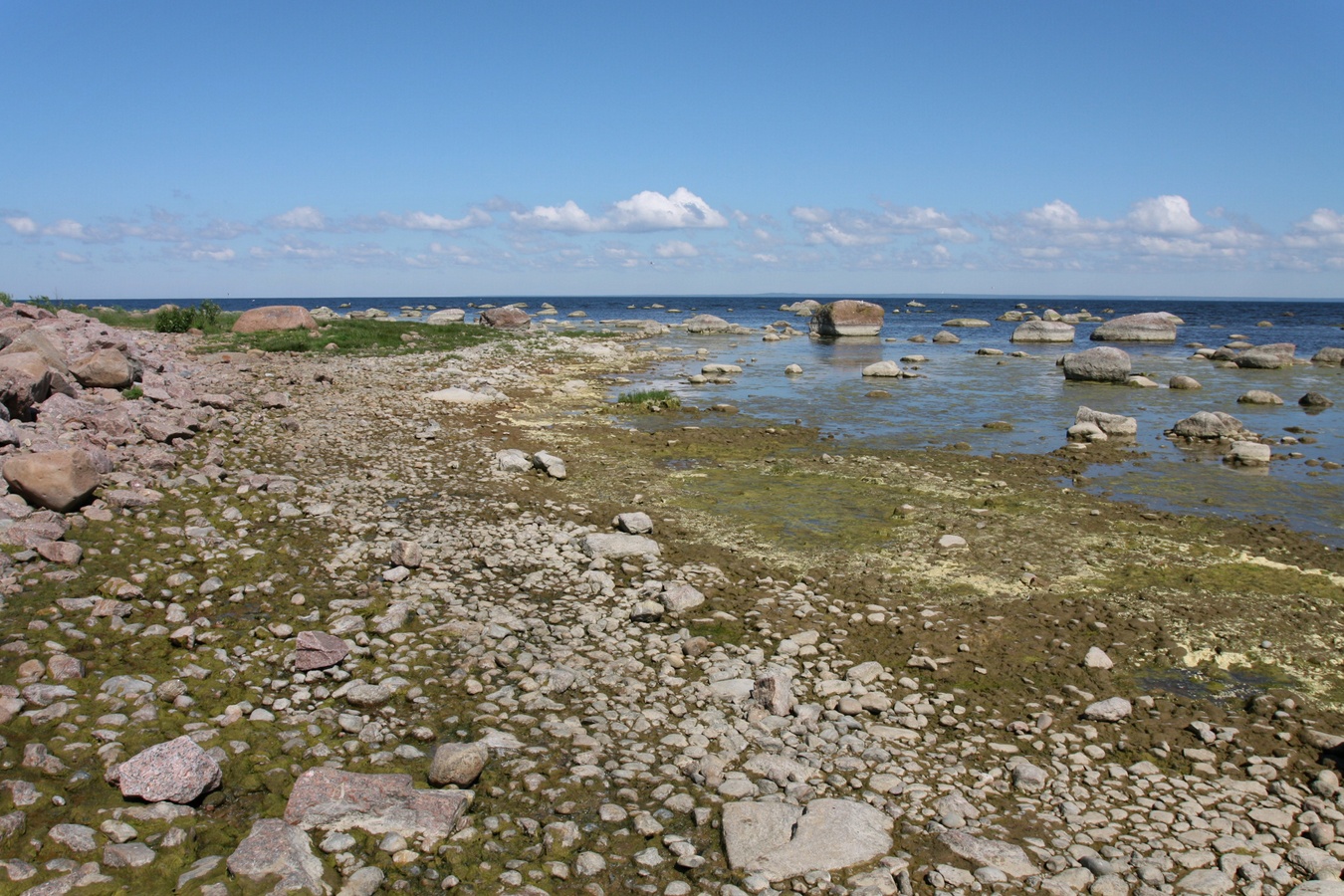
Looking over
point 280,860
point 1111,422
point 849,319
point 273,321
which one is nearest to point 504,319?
point 273,321

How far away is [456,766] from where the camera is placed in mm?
5133

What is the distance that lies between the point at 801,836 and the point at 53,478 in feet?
28.1

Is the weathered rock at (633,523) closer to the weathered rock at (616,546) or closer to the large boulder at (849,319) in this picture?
the weathered rock at (616,546)

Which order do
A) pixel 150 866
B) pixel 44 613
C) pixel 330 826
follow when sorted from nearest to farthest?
pixel 150 866 < pixel 330 826 < pixel 44 613

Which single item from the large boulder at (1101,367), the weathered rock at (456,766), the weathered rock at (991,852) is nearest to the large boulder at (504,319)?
the large boulder at (1101,367)

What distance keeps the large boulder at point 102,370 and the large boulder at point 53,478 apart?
6.10 m

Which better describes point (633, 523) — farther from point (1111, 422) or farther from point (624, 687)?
point (1111, 422)

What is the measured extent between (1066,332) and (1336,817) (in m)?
58.8

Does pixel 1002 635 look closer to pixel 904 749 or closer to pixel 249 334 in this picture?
pixel 904 749

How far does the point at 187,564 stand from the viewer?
824 centimetres

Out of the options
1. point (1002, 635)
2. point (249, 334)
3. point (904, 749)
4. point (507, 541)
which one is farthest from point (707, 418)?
point (249, 334)

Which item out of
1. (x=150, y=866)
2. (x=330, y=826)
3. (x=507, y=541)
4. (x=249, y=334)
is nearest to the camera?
(x=150, y=866)

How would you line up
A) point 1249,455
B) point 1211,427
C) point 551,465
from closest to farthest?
point 551,465
point 1249,455
point 1211,427

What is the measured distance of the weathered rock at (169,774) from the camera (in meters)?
4.65
